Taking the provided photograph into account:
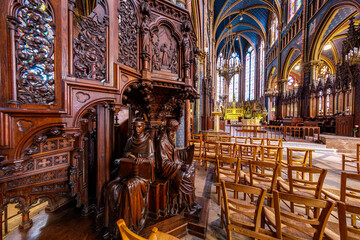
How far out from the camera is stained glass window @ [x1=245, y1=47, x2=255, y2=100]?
22866 millimetres

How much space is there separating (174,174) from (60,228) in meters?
1.57

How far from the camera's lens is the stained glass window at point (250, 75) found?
22866mm

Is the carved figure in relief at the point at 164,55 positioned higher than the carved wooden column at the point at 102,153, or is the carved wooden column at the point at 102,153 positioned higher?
the carved figure in relief at the point at 164,55

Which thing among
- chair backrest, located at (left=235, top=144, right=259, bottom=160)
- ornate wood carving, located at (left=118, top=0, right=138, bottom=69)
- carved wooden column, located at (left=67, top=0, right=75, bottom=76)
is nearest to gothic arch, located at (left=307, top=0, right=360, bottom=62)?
chair backrest, located at (left=235, top=144, right=259, bottom=160)

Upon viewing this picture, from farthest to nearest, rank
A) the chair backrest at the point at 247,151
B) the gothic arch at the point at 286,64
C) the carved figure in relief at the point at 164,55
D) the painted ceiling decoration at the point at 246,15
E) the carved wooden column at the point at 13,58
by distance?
1. the painted ceiling decoration at the point at 246,15
2. the gothic arch at the point at 286,64
3. the chair backrest at the point at 247,151
4. the carved figure in relief at the point at 164,55
5. the carved wooden column at the point at 13,58

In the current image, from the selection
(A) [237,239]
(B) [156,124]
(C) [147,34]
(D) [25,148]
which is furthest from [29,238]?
(C) [147,34]

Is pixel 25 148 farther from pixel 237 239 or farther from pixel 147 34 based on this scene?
pixel 237 239

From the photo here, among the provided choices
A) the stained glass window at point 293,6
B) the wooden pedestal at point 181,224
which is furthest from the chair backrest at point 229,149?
the stained glass window at point 293,6

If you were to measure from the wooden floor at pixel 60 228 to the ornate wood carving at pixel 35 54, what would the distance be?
162 centimetres

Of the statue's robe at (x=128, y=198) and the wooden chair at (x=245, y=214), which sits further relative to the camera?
the statue's robe at (x=128, y=198)

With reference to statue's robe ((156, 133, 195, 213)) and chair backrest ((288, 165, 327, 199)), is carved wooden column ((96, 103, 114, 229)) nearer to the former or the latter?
statue's robe ((156, 133, 195, 213))

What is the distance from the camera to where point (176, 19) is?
6.78 feet

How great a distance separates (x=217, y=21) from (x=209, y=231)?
60.9 ft

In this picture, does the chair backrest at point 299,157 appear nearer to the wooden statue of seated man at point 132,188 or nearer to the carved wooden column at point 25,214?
the wooden statue of seated man at point 132,188
